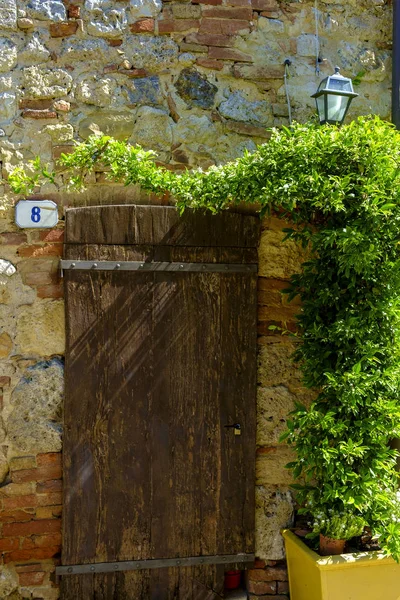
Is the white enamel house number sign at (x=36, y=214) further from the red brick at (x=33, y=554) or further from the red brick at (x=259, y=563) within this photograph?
the red brick at (x=259, y=563)

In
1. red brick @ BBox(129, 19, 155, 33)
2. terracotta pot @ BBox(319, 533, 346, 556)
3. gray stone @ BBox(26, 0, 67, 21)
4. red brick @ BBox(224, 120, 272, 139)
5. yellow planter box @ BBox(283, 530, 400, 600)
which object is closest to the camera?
yellow planter box @ BBox(283, 530, 400, 600)

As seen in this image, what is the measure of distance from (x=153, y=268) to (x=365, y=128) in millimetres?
1269

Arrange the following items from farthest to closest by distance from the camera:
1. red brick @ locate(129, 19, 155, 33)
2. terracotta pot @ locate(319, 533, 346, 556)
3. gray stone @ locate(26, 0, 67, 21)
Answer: red brick @ locate(129, 19, 155, 33) < gray stone @ locate(26, 0, 67, 21) < terracotta pot @ locate(319, 533, 346, 556)

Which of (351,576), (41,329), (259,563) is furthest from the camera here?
(259,563)

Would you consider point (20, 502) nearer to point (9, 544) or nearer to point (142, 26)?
point (9, 544)

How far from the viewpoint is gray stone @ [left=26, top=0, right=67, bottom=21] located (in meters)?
3.47

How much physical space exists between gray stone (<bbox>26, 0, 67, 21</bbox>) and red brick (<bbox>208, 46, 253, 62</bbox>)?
82 centimetres

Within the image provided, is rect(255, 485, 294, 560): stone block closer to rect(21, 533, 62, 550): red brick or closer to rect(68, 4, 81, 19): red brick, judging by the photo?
rect(21, 533, 62, 550): red brick

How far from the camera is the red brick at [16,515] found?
3.36 meters

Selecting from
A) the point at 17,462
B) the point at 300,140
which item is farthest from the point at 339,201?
the point at 17,462

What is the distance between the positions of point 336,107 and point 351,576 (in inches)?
92.7

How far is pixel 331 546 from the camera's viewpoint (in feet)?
10.6

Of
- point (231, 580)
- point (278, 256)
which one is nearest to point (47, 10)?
point (278, 256)

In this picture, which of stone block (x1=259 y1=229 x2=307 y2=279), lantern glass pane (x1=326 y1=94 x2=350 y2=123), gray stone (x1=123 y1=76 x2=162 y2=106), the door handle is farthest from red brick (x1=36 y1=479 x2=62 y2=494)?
lantern glass pane (x1=326 y1=94 x2=350 y2=123)
